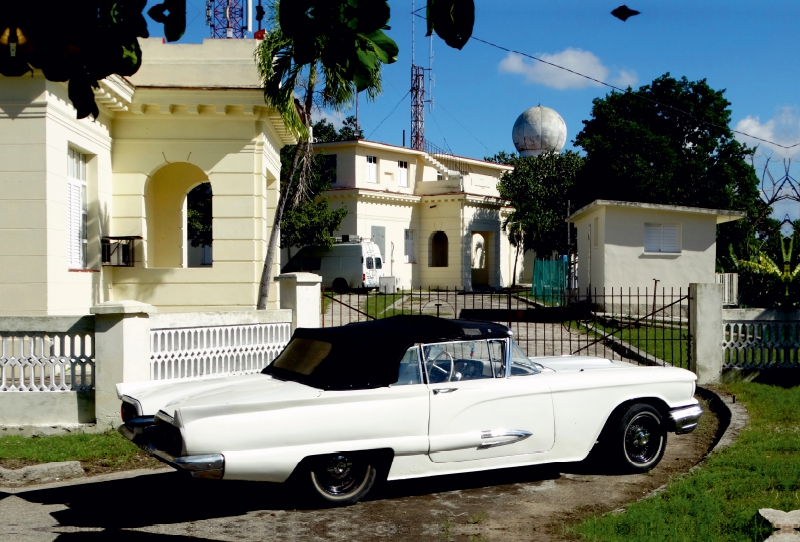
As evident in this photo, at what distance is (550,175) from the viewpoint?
42.8m

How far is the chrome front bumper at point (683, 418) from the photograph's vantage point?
7.52 metres

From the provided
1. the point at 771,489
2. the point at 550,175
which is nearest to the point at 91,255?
the point at 771,489

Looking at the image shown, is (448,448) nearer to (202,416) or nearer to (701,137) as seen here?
(202,416)

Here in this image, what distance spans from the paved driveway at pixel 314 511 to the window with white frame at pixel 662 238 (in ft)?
53.4

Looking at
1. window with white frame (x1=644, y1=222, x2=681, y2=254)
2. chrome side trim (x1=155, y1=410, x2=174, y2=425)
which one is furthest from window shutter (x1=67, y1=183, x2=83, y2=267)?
window with white frame (x1=644, y1=222, x2=681, y2=254)

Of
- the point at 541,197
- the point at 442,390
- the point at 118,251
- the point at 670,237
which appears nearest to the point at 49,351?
the point at 442,390

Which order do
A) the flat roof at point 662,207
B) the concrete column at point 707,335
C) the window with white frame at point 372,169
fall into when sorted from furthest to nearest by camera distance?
the window with white frame at point 372,169
the flat roof at point 662,207
the concrete column at point 707,335

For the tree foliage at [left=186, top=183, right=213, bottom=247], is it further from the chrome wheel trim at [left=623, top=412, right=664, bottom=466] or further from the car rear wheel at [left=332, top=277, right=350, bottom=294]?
the chrome wheel trim at [left=623, top=412, right=664, bottom=466]

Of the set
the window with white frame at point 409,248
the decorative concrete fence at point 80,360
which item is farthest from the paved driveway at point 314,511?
the window with white frame at point 409,248

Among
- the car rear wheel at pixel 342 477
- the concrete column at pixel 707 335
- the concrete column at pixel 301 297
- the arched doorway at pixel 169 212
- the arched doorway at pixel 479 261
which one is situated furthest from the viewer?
the arched doorway at pixel 479 261

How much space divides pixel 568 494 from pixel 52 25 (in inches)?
215

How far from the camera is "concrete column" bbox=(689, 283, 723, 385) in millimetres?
12516

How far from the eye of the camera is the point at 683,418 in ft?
24.8

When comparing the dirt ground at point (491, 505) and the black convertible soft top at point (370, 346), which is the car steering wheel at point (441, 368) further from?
the dirt ground at point (491, 505)
